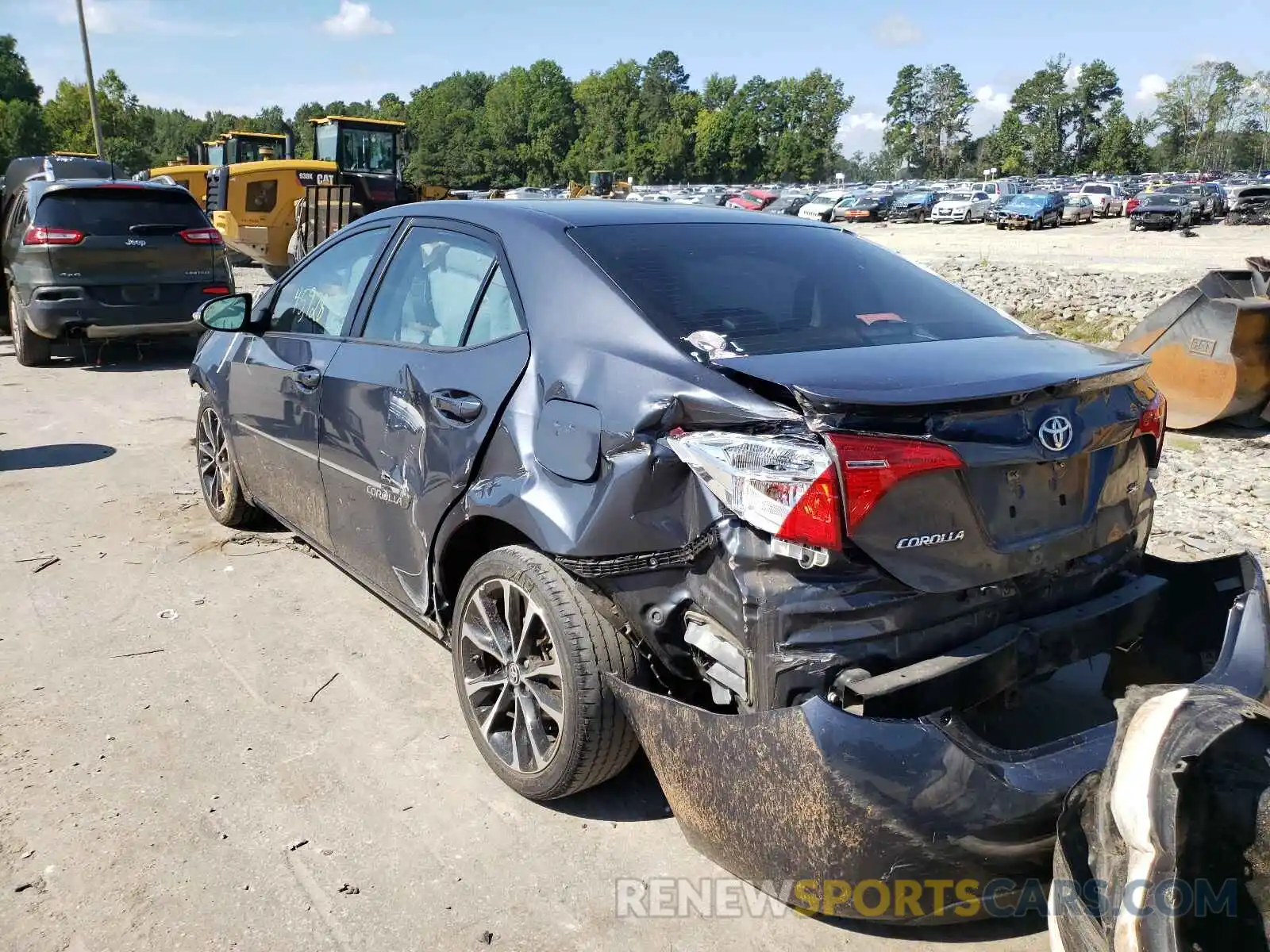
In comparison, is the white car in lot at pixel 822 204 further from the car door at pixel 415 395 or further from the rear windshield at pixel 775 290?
the car door at pixel 415 395

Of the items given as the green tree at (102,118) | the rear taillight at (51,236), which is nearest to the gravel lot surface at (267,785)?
the rear taillight at (51,236)

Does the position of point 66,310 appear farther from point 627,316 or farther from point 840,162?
point 840,162

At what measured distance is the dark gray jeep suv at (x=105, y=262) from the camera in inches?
394

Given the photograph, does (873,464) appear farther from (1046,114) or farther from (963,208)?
(1046,114)

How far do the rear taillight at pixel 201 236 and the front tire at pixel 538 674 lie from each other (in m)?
8.99

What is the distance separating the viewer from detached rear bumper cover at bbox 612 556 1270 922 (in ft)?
6.96

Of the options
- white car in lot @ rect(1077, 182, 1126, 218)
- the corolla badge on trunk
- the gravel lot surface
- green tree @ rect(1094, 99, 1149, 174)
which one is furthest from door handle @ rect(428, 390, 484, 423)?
green tree @ rect(1094, 99, 1149, 174)

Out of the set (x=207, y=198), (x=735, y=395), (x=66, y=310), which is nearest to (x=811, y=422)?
(x=735, y=395)

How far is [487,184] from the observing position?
105188 millimetres

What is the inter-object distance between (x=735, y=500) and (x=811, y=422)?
25 centimetres

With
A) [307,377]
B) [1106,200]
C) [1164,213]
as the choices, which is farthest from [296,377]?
[1106,200]

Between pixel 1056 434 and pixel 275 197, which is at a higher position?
pixel 275 197

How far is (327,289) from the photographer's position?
14.0 ft

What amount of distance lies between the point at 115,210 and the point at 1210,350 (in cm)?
1020
